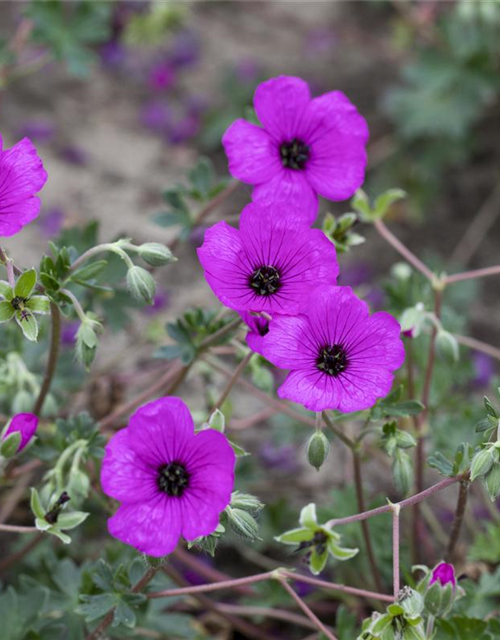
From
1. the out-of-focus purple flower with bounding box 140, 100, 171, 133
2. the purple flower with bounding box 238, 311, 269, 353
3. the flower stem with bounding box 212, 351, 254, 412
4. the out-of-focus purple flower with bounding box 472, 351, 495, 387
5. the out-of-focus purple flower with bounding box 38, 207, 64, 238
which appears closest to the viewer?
the purple flower with bounding box 238, 311, 269, 353

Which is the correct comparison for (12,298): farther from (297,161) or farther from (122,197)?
(122,197)

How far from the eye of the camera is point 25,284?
116cm

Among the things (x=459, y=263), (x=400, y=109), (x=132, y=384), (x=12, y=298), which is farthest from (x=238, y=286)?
(x=400, y=109)

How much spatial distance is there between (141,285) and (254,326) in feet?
0.63

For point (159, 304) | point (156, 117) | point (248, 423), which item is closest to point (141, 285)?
point (248, 423)

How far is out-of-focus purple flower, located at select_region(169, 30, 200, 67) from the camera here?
3201 mm

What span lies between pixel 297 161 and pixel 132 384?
100 cm

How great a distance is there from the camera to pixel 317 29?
11.2 ft

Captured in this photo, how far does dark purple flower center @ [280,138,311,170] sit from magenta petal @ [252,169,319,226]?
0.02 metres

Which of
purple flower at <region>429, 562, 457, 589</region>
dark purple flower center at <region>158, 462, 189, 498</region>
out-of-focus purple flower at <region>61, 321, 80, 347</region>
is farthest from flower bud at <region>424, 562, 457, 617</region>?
out-of-focus purple flower at <region>61, 321, 80, 347</region>

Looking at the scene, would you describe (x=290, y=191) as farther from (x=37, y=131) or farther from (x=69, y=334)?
(x=37, y=131)

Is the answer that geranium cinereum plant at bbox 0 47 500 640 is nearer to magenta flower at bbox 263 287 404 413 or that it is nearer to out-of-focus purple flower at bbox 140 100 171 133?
magenta flower at bbox 263 287 404 413

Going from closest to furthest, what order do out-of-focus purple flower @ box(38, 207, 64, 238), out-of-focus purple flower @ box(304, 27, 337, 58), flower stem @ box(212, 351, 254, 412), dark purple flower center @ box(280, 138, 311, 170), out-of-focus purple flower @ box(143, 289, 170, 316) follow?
1. flower stem @ box(212, 351, 254, 412)
2. dark purple flower center @ box(280, 138, 311, 170)
3. out-of-focus purple flower @ box(143, 289, 170, 316)
4. out-of-focus purple flower @ box(38, 207, 64, 238)
5. out-of-focus purple flower @ box(304, 27, 337, 58)

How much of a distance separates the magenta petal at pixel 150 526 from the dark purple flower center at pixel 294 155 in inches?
23.9
